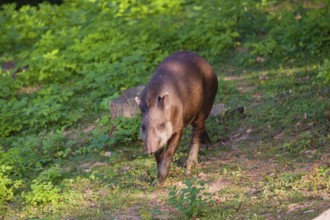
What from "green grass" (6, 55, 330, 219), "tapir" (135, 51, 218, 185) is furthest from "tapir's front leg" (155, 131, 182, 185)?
"green grass" (6, 55, 330, 219)

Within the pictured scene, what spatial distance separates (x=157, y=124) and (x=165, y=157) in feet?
1.84

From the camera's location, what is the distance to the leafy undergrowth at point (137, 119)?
7.60 metres

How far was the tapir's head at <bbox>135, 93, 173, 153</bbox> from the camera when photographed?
780cm

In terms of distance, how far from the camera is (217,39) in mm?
13414

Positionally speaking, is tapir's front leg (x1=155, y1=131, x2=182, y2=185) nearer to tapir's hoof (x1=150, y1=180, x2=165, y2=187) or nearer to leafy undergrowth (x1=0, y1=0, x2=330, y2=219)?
tapir's hoof (x1=150, y1=180, x2=165, y2=187)

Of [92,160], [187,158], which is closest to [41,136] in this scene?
[92,160]

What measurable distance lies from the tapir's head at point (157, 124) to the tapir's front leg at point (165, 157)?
12.0 inches

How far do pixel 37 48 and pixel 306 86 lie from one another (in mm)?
6804

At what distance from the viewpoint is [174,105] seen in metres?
8.25

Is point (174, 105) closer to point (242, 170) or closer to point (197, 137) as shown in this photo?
point (197, 137)

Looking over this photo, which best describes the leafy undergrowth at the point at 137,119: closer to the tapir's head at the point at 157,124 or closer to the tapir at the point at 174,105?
the tapir at the point at 174,105

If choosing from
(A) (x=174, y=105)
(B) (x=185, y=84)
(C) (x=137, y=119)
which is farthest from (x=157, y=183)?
(C) (x=137, y=119)

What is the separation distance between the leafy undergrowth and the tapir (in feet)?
1.15

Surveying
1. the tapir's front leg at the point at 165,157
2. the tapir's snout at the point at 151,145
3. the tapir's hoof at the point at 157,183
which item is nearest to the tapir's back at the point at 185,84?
the tapir's front leg at the point at 165,157
